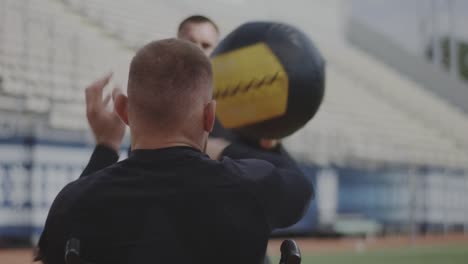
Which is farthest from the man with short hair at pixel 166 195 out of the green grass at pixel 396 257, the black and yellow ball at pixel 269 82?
the green grass at pixel 396 257

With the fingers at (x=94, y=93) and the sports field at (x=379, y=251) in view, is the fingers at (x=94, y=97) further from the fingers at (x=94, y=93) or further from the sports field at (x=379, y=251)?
the sports field at (x=379, y=251)

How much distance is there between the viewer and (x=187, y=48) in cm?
148

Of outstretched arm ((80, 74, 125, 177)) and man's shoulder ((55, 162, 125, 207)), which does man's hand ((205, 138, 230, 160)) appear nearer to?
outstretched arm ((80, 74, 125, 177))

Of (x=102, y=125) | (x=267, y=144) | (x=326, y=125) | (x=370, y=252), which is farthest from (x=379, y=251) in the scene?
(x=102, y=125)

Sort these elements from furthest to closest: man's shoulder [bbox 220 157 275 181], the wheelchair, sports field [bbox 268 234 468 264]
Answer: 1. sports field [bbox 268 234 468 264]
2. man's shoulder [bbox 220 157 275 181]
3. the wheelchair

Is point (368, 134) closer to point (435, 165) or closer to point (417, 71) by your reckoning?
point (435, 165)

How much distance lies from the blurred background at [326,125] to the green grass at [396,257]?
0.03 m

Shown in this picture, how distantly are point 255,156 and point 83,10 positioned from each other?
39.4 feet

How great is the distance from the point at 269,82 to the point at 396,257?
25.9 ft

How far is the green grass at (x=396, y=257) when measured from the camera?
8836mm

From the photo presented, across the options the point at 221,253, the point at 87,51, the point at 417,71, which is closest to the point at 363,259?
the point at 87,51

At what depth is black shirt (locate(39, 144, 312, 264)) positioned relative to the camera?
56.2 inches

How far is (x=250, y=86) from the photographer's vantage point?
2127mm

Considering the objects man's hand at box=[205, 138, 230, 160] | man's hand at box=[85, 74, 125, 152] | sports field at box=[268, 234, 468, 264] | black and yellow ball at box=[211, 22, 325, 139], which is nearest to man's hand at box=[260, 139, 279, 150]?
black and yellow ball at box=[211, 22, 325, 139]
